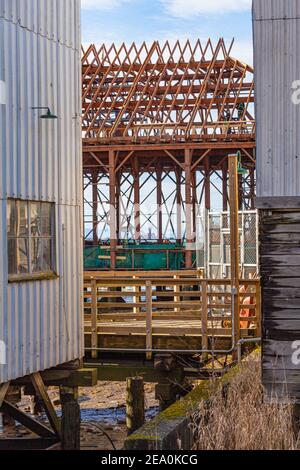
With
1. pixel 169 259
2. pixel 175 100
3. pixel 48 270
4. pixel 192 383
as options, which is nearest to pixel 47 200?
pixel 48 270

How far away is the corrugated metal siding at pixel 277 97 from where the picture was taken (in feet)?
35.3

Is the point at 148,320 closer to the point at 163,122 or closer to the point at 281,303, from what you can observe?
the point at 281,303

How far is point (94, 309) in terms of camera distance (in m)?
17.0

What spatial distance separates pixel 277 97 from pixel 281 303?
8.36 feet

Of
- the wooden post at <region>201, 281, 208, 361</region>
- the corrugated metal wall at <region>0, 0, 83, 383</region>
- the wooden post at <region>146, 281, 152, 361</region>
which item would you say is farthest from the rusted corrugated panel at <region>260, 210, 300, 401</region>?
the wooden post at <region>146, 281, 152, 361</region>

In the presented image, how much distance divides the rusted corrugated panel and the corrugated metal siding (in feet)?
1.46

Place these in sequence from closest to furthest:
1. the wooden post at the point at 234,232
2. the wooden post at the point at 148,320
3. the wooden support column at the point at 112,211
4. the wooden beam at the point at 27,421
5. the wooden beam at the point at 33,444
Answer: the wooden beam at the point at 33,444 → the wooden beam at the point at 27,421 → the wooden post at the point at 234,232 → the wooden post at the point at 148,320 → the wooden support column at the point at 112,211

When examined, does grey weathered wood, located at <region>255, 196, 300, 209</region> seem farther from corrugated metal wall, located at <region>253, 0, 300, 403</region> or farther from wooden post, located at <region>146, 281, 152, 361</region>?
wooden post, located at <region>146, 281, 152, 361</region>

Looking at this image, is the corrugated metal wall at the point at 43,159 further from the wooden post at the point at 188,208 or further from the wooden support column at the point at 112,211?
the wooden support column at the point at 112,211

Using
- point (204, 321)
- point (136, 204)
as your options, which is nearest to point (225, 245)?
point (204, 321)

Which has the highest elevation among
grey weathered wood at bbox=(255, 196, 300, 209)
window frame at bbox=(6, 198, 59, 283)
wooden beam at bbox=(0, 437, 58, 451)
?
grey weathered wood at bbox=(255, 196, 300, 209)

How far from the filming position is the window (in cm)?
1286

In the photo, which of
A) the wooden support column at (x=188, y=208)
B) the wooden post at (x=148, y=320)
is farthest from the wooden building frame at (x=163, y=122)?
the wooden post at (x=148, y=320)

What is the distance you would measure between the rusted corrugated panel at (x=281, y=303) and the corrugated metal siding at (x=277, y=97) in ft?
1.46
